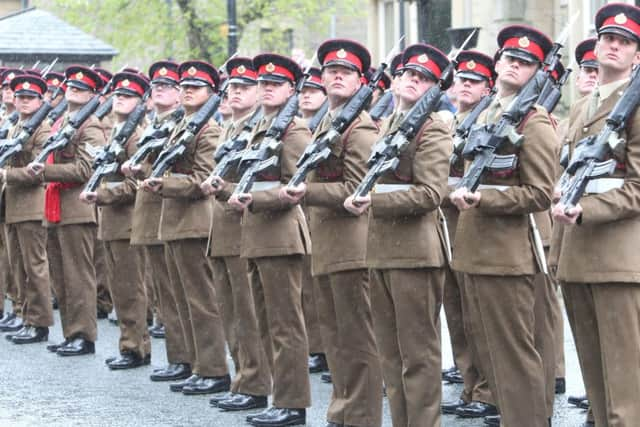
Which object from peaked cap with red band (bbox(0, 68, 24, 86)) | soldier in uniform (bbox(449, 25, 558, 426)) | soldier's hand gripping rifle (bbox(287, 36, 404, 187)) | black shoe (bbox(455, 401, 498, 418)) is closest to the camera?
soldier in uniform (bbox(449, 25, 558, 426))

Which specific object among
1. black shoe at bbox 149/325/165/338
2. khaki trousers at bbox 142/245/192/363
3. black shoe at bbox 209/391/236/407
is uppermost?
khaki trousers at bbox 142/245/192/363

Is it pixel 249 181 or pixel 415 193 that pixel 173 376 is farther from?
pixel 415 193

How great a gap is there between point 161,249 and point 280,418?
2120 mm

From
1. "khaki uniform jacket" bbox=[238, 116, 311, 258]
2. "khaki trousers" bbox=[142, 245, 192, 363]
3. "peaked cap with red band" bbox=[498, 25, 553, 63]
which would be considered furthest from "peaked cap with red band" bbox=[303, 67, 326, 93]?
"peaked cap with red band" bbox=[498, 25, 553, 63]

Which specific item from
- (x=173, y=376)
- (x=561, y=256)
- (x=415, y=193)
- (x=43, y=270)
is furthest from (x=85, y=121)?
(x=561, y=256)

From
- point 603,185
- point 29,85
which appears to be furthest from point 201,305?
point 603,185

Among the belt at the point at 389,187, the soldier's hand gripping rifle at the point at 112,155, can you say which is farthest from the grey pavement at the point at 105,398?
the belt at the point at 389,187

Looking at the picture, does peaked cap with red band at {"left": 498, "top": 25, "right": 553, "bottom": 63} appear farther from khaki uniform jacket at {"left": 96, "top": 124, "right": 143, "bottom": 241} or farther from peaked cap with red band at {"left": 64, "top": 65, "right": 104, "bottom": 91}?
peaked cap with red band at {"left": 64, "top": 65, "right": 104, "bottom": 91}

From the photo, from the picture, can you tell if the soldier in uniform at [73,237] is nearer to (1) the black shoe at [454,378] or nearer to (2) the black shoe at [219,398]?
(2) the black shoe at [219,398]

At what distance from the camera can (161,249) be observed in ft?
33.8

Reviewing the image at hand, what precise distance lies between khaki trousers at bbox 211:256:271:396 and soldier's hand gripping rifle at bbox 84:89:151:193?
1642mm

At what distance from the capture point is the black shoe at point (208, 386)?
9711 mm

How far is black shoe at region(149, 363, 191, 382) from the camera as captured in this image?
1024cm

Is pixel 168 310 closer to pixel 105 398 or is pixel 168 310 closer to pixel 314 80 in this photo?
pixel 105 398
